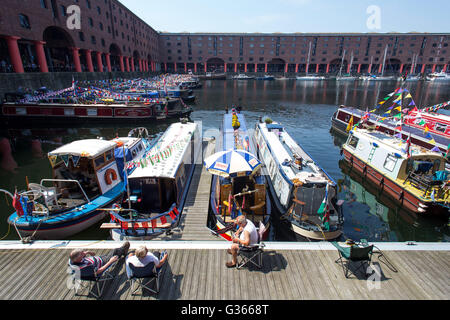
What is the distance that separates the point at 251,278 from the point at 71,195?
10.4 meters

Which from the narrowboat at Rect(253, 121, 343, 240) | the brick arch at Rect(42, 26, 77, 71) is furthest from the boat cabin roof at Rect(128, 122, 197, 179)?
the brick arch at Rect(42, 26, 77, 71)

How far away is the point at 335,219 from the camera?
10219mm

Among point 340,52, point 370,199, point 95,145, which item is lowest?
point 370,199

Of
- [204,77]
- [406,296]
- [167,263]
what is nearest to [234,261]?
[167,263]

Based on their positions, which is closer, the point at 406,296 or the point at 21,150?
the point at 406,296

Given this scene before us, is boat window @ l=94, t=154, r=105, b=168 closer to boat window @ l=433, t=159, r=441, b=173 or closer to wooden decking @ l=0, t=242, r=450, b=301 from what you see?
wooden decking @ l=0, t=242, r=450, b=301

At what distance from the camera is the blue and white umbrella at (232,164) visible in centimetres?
936

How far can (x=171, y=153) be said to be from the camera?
12.7 m

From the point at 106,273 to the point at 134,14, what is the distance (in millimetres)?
91180

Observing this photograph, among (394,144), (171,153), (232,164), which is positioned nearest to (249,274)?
(232,164)

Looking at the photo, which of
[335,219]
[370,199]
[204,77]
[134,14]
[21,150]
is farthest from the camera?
[204,77]
